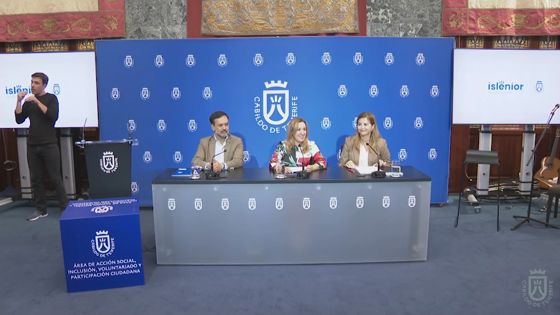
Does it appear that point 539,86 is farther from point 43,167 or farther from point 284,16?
point 43,167

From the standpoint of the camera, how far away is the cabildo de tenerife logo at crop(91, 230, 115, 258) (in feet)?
9.37

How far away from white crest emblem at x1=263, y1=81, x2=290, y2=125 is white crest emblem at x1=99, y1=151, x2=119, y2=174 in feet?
5.15

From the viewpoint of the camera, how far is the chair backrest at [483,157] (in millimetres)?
4160

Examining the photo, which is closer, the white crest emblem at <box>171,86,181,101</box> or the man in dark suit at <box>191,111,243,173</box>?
the man in dark suit at <box>191,111,243,173</box>

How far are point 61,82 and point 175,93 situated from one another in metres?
1.27

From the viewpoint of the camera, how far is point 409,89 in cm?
468

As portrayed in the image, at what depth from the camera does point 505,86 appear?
473cm

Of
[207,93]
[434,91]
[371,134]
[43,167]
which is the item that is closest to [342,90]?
[434,91]

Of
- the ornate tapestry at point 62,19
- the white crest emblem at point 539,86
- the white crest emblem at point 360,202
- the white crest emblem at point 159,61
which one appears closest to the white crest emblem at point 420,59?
the white crest emblem at point 539,86

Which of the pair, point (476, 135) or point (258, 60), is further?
point (476, 135)

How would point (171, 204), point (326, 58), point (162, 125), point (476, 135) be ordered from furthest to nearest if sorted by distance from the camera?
1. point (476, 135)
2. point (162, 125)
3. point (326, 58)
4. point (171, 204)

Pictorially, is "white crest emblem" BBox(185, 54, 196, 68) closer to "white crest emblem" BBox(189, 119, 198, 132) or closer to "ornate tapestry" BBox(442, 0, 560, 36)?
"white crest emblem" BBox(189, 119, 198, 132)

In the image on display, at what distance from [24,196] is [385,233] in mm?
4276

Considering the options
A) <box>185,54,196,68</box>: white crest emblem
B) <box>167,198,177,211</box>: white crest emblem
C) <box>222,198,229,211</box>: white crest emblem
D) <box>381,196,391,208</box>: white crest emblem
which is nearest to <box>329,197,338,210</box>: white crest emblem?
<box>381,196,391,208</box>: white crest emblem
